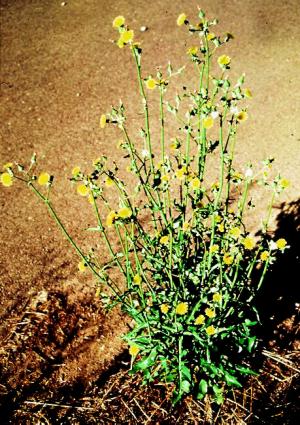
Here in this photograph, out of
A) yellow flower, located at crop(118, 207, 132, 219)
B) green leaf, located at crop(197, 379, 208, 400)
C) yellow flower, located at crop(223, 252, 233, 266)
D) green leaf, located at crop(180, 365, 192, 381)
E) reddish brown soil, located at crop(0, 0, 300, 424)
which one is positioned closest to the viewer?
yellow flower, located at crop(118, 207, 132, 219)

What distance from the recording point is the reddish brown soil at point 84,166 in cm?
256

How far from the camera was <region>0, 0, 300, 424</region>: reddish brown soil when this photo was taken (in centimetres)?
256

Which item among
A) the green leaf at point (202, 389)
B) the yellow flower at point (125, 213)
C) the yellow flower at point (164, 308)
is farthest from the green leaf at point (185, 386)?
the yellow flower at point (125, 213)

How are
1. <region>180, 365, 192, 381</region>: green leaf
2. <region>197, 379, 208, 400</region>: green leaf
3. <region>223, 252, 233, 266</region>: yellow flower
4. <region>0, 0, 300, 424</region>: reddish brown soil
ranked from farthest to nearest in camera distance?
<region>0, 0, 300, 424</region>: reddish brown soil
<region>197, 379, 208, 400</region>: green leaf
<region>180, 365, 192, 381</region>: green leaf
<region>223, 252, 233, 266</region>: yellow flower

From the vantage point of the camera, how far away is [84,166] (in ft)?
14.4

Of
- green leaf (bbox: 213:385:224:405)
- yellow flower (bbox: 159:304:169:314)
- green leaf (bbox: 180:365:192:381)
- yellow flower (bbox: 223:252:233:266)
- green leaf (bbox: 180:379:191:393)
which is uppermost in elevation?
yellow flower (bbox: 223:252:233:266)

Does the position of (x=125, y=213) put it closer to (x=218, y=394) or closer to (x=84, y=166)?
(x=218, y=394)

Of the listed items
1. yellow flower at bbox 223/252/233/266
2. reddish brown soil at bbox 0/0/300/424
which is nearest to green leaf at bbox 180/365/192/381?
reddish brown soil at bbox 0/0/300/424

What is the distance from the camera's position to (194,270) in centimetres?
238

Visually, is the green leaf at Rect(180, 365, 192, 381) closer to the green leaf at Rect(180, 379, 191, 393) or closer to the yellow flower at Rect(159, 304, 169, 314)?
the green leaf at Rect(180, 379, 191, 393)

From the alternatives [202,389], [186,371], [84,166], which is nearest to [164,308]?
[186,371]

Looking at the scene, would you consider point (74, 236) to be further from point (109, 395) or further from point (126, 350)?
point (109, 395)

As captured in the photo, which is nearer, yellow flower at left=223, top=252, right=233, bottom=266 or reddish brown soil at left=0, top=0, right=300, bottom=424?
yellow flower at left=223, top=252, right=233, bottom=266

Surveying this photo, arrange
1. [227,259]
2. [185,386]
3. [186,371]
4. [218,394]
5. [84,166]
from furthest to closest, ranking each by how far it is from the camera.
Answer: [84,166] → [218,394] → [185,386] → [186,371] → [227,259]
